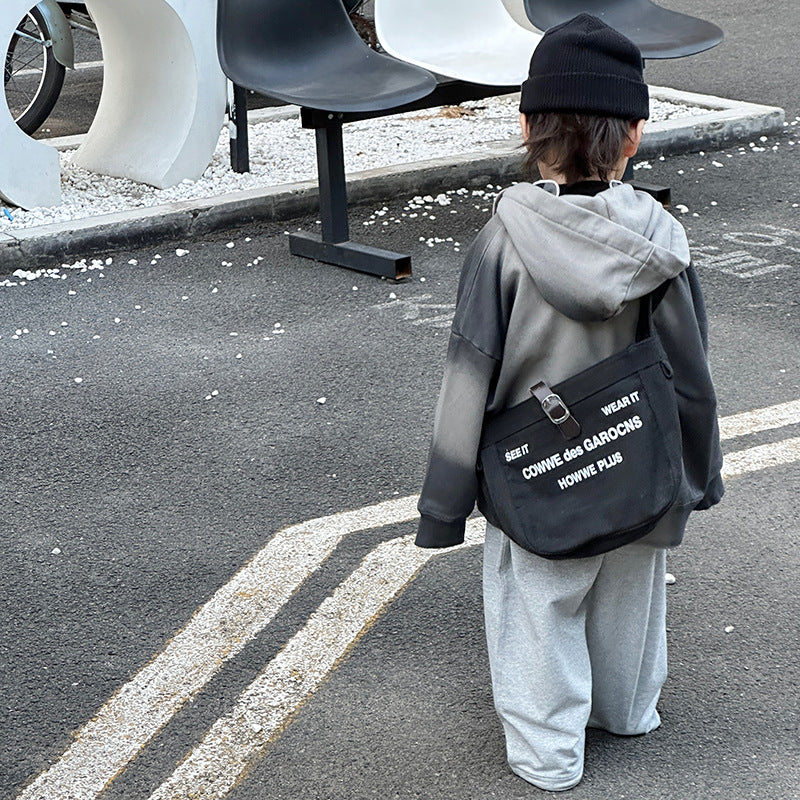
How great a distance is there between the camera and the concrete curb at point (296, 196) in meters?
6.04

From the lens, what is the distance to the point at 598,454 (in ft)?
7.18

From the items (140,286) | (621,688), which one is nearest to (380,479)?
(621,688)

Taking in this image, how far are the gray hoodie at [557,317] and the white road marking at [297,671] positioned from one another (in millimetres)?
653

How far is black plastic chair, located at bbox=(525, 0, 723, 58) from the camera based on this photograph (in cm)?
667

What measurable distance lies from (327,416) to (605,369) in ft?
7.12

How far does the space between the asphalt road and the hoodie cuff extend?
1.70 feet

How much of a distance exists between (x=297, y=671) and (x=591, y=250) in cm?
129

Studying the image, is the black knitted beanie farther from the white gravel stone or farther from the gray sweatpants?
the white gravel stone

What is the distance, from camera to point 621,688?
249 cm

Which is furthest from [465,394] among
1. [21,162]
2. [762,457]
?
[21,162]

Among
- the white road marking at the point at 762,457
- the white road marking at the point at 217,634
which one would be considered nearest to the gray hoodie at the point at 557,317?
the white road marking at the point at 217,634

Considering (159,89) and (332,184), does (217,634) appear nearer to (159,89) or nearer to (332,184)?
(332,184)

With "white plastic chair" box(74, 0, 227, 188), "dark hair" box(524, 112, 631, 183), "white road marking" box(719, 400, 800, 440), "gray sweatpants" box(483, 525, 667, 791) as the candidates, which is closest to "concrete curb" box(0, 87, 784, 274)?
"white plastic chair" box(74, 0, 227, 188)

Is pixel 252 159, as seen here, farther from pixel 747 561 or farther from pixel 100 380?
pixel 747 561
